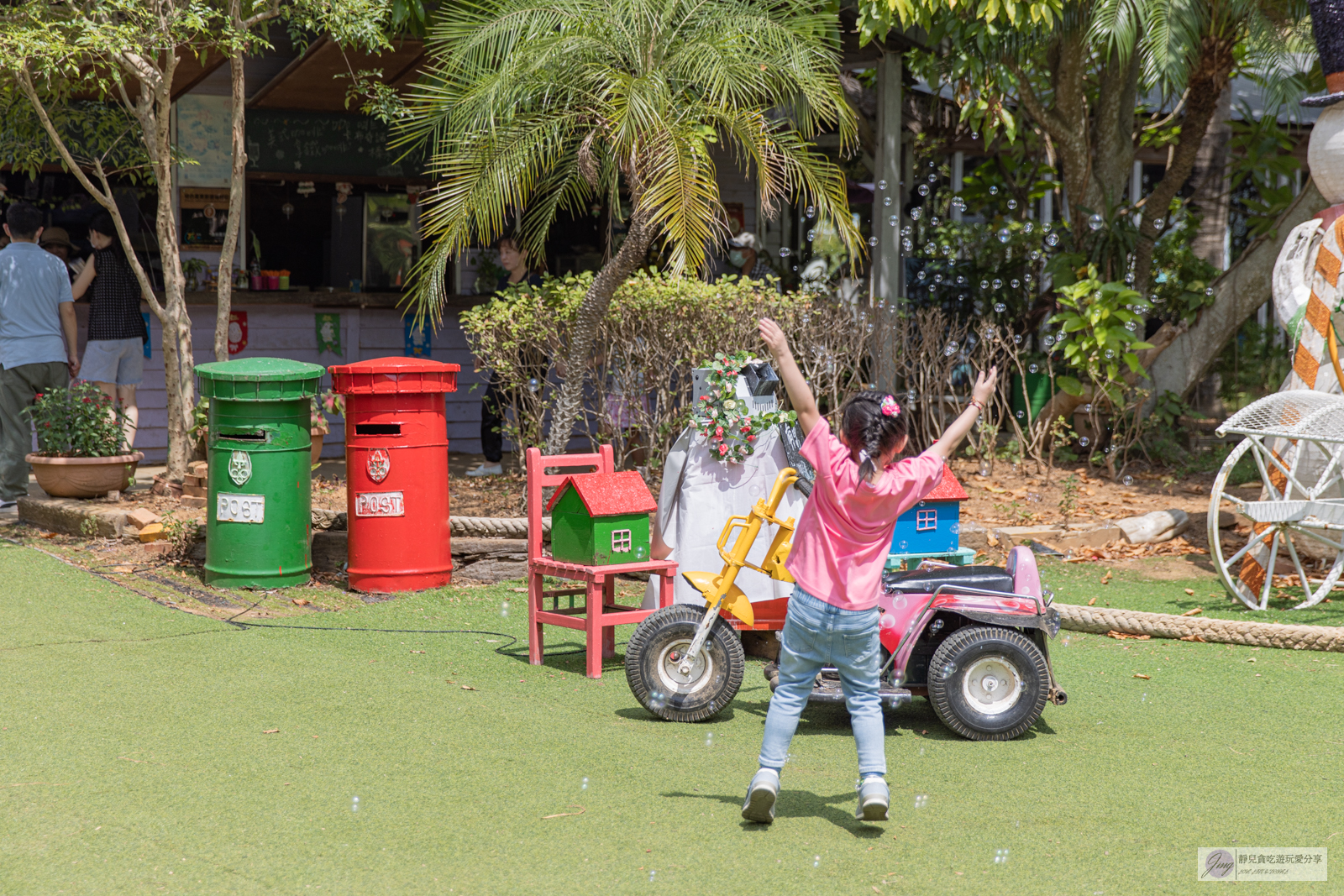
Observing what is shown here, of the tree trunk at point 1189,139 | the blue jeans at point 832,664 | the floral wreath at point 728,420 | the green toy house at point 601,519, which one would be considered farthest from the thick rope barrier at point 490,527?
the tree trunk at point 1189,139

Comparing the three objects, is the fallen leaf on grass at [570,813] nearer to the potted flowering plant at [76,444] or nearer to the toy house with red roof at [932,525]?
the toy house with red roof at [932,525]

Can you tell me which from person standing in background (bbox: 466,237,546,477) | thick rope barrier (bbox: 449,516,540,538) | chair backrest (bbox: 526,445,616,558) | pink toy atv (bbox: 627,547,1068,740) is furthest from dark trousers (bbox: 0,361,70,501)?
pink toy atv (bbox: 627,547,1068,740)

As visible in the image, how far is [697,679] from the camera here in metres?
4.72

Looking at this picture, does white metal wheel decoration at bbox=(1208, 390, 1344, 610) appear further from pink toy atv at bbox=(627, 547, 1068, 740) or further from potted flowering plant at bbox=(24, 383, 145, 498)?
potted flowering plant at bbox=(24, 383, 145, 498)

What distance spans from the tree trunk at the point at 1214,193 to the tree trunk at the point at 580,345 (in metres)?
6.59

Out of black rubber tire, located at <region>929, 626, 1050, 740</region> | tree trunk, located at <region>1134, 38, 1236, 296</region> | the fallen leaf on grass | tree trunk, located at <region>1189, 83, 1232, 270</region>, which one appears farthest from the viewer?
tree trunk, located at <region>1189, 83, 1232, 270</region>

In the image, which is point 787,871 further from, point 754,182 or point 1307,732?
point 754,182

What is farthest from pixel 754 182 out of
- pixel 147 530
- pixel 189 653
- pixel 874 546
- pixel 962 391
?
pixel 874 546

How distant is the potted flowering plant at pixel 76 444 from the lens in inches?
320

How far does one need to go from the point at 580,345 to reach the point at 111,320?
3.76 m

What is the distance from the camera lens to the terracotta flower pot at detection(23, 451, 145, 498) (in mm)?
8148

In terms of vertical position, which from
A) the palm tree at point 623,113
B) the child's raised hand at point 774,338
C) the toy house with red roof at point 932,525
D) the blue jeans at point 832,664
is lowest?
the blue jeans at point 832,664

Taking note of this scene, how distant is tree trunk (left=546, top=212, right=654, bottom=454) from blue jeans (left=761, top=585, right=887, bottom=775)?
4443 millimetres

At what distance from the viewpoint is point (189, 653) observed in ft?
18.2
